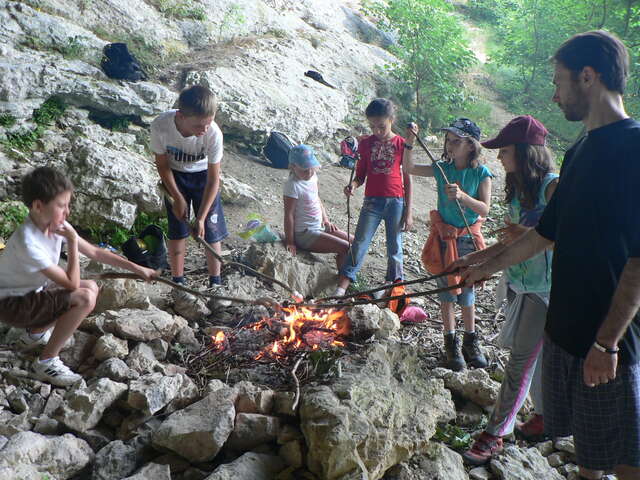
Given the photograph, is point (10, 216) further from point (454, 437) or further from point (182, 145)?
point (454, 437)

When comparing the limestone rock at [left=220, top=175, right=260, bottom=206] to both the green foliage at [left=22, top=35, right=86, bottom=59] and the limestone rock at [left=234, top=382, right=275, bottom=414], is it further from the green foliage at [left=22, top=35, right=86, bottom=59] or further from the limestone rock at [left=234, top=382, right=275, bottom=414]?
the limestone rock at [left=234, top=382, right=275, bottom=414]

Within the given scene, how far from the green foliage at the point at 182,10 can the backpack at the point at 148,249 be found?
6.90 m

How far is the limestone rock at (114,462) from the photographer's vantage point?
8.94ft

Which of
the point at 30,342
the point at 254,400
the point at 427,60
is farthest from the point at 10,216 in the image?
the point at 427,60

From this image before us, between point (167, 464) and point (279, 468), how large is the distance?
23.6 inches

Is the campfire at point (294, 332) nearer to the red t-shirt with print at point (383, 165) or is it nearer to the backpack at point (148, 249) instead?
the red t-shirt with print at point (383, 165)

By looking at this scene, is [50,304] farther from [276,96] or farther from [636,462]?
[276,96]

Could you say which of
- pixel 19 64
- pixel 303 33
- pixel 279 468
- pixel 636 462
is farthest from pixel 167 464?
pixel 303 33

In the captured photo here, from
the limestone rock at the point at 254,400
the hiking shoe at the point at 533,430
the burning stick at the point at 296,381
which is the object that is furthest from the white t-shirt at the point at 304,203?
the hiking shoe at the point at 533,430

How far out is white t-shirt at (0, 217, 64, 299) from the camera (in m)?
3.20

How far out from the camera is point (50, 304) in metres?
3.37

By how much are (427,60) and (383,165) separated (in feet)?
28.5

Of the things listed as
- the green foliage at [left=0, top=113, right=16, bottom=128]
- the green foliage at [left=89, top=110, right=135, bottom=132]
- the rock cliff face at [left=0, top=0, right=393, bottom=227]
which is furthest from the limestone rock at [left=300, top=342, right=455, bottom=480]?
the green foliage at [left=89, top=110, right=135, bottom=132]

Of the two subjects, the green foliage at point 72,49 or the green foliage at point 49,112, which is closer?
the green foliage at point 49,112
